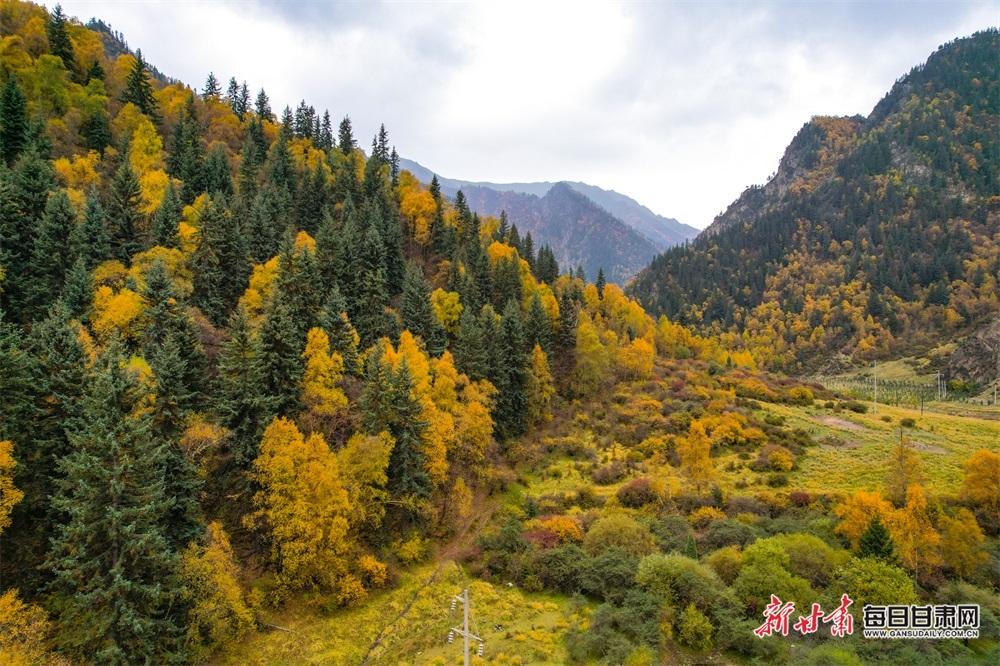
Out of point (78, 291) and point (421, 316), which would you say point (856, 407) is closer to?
point (421, 316)

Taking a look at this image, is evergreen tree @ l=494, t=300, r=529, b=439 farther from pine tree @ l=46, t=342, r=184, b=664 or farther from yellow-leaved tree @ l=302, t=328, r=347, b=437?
pine tree @ l=46, t=342, r=184, b=664

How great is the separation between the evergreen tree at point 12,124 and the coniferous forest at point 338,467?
30 cm

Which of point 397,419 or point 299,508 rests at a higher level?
point 397,419

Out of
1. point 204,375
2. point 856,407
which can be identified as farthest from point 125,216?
point 856,407

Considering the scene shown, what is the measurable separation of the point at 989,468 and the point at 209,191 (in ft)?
288

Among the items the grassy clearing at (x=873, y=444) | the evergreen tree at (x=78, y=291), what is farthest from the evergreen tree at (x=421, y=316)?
the grassy clearing at (x=873, y=444)

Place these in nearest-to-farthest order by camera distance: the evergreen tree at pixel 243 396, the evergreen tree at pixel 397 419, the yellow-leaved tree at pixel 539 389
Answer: the evergreen tree at pixel 243 396 < the evergreen tree at pixel 397 419 < the yellow-leaved tree at pixel 539 389

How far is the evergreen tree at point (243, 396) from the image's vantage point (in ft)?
114

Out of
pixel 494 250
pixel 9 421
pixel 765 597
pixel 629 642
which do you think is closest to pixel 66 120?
pixel 9 421

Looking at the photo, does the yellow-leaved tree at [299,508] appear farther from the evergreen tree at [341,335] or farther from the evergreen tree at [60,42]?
the evergreen tree at [60,42]

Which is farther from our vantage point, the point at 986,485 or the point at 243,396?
the point at 986,485

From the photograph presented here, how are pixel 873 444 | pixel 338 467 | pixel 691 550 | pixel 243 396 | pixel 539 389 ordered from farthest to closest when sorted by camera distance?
pixel 539 389 → pixel 873 444 → pixel 691 550 → pixel 338 467 → pixel 243 396

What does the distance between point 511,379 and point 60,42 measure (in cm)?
8220

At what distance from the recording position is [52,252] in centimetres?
4222
